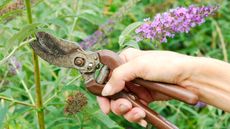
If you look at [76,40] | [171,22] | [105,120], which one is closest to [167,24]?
[171,22]

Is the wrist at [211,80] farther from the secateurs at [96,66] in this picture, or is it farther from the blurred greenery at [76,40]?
the blurred greenery at [76,40]

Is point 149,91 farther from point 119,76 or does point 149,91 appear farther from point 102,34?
point 102,34

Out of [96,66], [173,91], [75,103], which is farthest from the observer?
[75,103]

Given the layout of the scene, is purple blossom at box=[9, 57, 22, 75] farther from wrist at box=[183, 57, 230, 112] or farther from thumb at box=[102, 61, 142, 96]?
wrist at box=[183, 57, 230, 112]

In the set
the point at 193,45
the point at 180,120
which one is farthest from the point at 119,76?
the point at 193,45

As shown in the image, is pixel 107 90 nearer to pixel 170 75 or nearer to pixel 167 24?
pixel 170 75

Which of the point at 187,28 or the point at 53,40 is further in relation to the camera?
the point at 187,28
